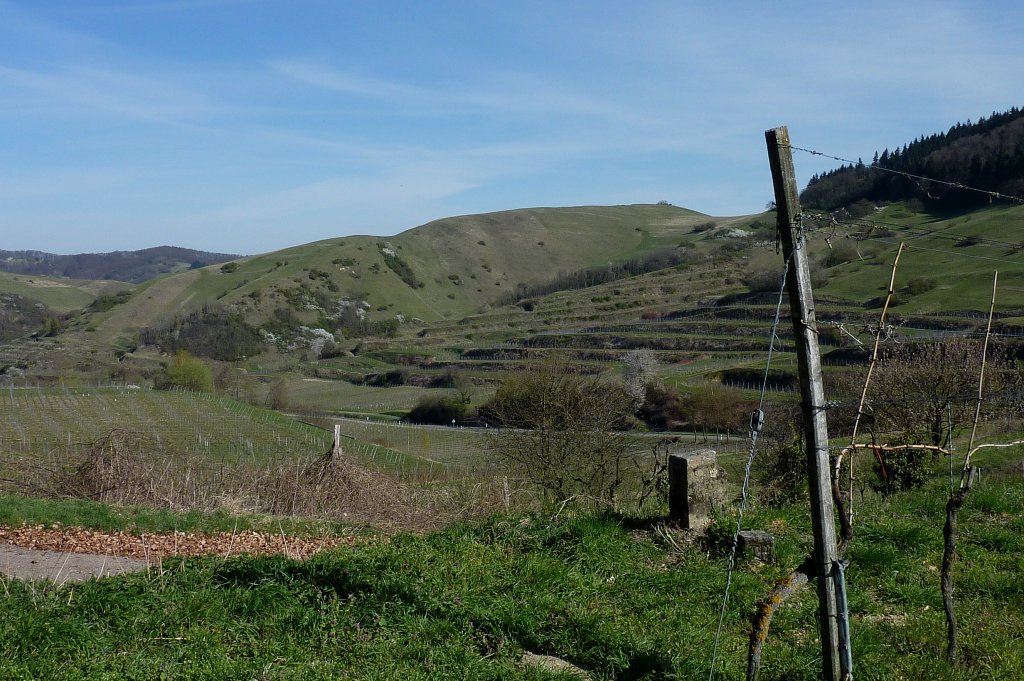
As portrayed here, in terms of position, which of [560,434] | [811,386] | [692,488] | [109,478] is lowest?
[560,434]

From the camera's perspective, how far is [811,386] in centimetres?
394

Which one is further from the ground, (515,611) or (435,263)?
(435,263)

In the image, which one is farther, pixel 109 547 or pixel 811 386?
pixel 109 547

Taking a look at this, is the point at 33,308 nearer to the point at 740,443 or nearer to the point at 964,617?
the point at 740,443

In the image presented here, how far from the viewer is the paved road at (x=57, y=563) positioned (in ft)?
26.1

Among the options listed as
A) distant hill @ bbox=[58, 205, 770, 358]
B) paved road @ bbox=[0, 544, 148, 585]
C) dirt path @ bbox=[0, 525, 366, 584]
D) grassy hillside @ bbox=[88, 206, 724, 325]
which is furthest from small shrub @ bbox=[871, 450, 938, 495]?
grassy hillside @ bbox=[88, 206, 724, 325]

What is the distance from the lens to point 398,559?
6348 millimetres

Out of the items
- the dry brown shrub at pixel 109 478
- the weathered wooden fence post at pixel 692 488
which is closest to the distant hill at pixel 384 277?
the dry brown shrub at pixel 109 478

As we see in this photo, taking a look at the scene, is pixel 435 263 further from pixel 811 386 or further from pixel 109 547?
pixel 811 386

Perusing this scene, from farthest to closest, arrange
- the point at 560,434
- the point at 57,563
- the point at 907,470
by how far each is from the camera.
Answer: the point at 560,434, the point at 907,470, the point at 57,563

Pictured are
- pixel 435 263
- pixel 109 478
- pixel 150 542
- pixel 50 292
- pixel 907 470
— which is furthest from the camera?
pixel 50 292

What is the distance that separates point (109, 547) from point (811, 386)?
334 inches

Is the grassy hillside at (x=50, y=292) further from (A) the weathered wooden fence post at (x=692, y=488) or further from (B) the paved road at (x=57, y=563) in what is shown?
(A) the weathered wooden fence post at (x=692, y=488)

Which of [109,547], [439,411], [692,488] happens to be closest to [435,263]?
[439,411]
